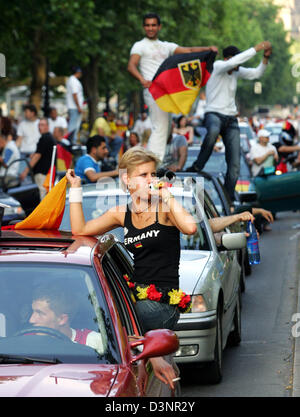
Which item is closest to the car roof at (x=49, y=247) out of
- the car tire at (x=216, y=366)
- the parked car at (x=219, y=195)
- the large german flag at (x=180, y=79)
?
the car tire at (x=216, y=366)

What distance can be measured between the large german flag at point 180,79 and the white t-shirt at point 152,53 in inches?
9.0

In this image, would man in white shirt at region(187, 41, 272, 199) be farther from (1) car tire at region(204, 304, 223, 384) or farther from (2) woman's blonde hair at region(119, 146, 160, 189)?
(2) woman's blonde hair at region(119, 146, 160, 189)

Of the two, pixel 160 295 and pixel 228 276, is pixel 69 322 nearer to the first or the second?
pixel 160 295

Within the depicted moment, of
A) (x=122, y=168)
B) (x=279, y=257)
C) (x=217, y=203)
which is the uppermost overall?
(x=122, y=168)

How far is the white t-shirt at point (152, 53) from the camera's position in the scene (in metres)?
13.3

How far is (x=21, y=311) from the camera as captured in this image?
4602 millimetres

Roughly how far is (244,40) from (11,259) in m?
84.6

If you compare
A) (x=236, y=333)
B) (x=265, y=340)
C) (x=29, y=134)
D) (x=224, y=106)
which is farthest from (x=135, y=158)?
(x=29, y=134)

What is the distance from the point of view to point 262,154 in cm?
2005

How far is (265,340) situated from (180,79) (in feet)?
15.4

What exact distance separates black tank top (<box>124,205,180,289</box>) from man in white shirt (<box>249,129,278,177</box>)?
14.3 metres

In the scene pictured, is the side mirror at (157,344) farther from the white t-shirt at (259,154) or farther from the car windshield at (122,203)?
the white t-shirt at (259,154)

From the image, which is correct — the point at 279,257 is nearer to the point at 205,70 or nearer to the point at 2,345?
the point at 205,70
